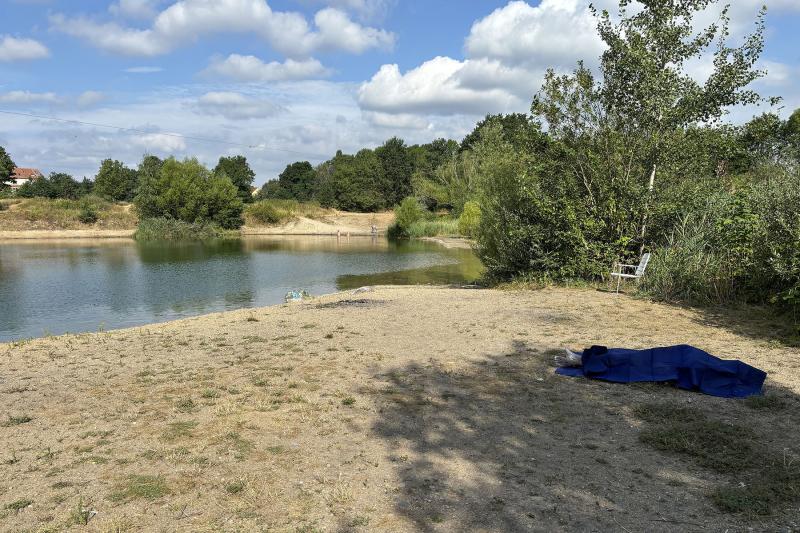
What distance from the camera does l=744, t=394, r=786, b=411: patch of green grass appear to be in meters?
5.74

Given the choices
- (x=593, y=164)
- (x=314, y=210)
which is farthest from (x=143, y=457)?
(x=314, y=210)

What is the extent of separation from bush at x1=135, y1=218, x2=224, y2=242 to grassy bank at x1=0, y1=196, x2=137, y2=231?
275 inches

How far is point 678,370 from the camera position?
21.6ft

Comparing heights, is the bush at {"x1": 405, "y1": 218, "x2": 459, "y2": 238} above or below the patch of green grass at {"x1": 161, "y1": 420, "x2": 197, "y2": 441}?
above

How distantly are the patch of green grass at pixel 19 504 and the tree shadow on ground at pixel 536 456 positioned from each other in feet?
8.52

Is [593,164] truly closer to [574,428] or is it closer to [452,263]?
[574,428]

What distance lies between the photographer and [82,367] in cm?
794

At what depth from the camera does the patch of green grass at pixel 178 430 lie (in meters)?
5.15

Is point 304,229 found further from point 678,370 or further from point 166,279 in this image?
point 678,370

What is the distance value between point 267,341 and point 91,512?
586 cm

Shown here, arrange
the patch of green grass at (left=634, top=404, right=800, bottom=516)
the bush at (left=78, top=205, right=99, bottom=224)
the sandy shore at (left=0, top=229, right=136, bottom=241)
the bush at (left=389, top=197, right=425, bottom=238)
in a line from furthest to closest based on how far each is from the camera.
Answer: the bush at (left=78, top=205, right=99, bottom=224), the bush at (left=389, top=197, right=425, bottom=238), the sandy shore at (left=0, top=229, right=136, bottom=241), the patch of green grass at (left=634, top=404, right=800, bottom=516)

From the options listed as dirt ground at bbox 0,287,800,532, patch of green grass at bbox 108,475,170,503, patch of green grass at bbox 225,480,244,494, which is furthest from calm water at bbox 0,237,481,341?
patch of green grass at bbox 225,480,244,494

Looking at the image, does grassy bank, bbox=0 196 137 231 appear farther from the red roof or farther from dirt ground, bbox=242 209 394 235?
the red roof

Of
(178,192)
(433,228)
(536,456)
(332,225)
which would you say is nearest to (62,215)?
(178,192)
